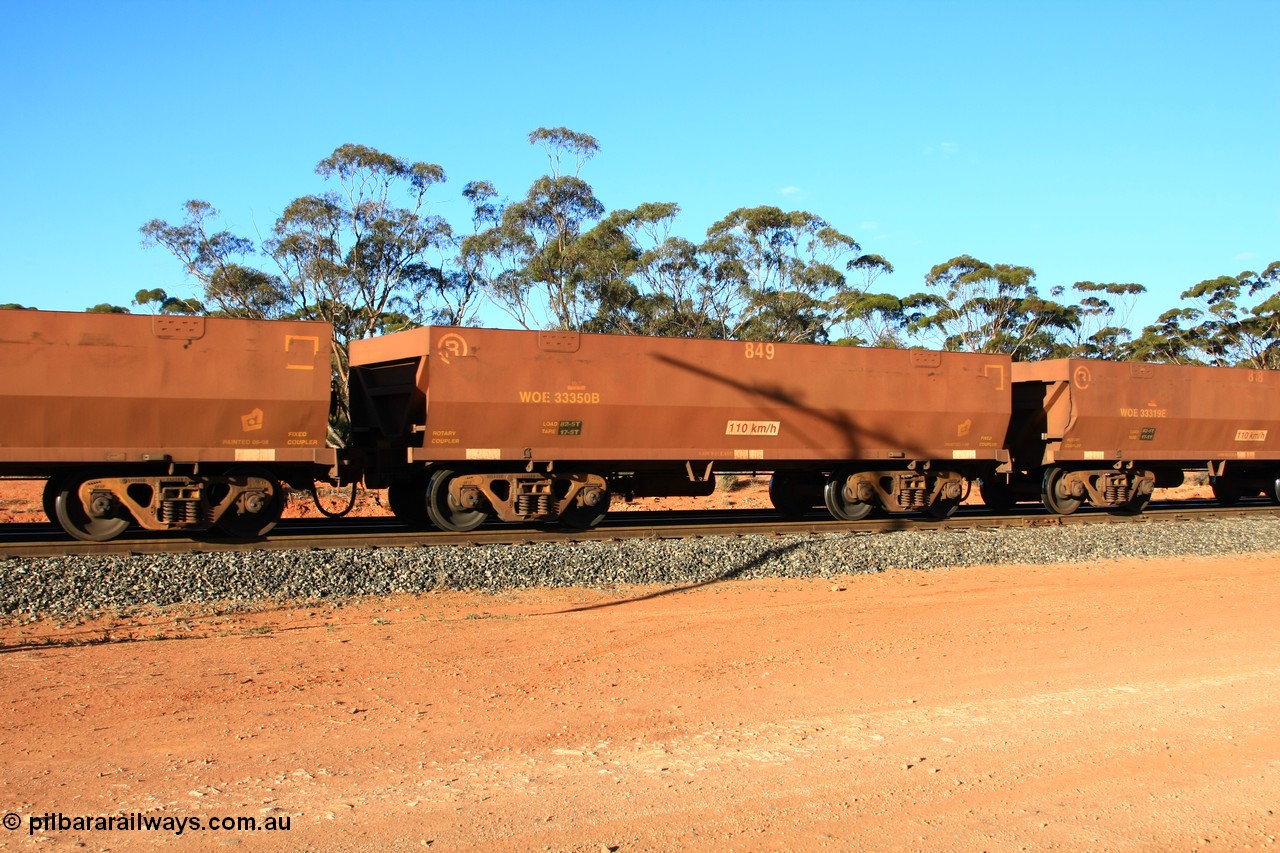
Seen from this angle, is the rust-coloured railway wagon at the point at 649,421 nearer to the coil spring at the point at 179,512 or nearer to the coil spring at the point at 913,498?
the coil spring at the point at 913,498

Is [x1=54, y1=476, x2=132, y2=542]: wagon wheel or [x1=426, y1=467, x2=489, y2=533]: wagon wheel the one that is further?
[x1=426, y1=467, x2=489, y2=533]: wagon wheel

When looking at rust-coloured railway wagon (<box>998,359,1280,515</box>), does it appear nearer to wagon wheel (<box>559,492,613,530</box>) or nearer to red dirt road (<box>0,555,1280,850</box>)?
wagon wheel (<box>559,492,613,530</box>)

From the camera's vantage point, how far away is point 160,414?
459 inches

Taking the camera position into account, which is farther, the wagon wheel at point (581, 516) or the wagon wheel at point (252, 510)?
the wagon wheel at point (581, 516)

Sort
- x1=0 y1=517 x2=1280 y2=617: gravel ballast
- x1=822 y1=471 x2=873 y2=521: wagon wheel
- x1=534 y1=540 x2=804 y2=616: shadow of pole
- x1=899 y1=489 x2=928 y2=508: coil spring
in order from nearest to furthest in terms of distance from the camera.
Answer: x1=0 y1=517 x2=1280 y2=617: gravel ballast
x1=534 y1=540 x2=804 y2=616: shadow of pole
x1=822 y1=471 x2=873 y2=521: wagon wheel
x1=899 y1=489 x2=928 y2=508: coil spring

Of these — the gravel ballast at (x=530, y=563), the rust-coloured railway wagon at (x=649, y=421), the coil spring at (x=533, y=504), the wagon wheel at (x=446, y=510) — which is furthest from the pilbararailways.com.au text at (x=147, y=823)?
the coil spring at (x=533, y=504)

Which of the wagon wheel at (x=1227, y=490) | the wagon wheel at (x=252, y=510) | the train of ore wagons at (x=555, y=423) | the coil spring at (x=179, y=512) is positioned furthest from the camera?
the wagon wheel at (x=1227, y=490)

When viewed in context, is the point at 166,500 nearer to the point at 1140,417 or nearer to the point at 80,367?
the point at 80,367

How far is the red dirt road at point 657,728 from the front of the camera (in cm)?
447

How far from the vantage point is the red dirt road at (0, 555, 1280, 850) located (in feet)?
14.7

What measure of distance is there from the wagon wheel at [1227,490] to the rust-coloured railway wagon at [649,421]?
7.27 meters

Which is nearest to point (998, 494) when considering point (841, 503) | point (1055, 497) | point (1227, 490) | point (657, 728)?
point (1055, 497)

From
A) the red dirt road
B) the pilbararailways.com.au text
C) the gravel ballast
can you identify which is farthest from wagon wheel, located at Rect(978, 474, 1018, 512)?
the pilbararailways.com.au text

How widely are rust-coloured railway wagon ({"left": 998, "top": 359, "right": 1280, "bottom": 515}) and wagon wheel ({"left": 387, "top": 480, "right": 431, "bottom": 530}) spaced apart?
417 inches
